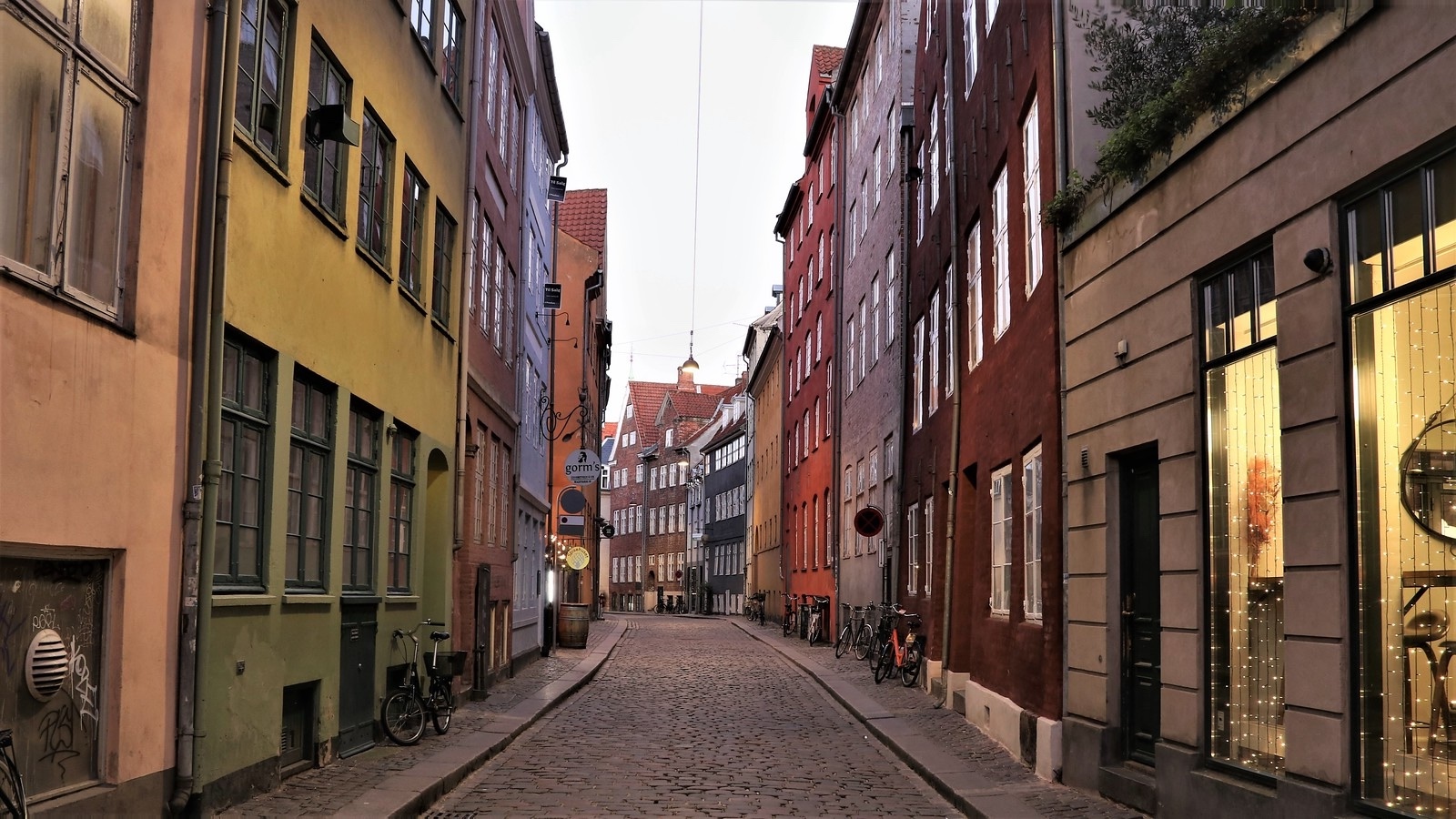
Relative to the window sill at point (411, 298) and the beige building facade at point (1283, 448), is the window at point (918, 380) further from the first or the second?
the beige building facade at point (1283, 448)

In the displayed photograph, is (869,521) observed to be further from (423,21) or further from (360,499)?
(360,499)

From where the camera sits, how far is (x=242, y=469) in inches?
392

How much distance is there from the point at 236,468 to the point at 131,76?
2.88 metres

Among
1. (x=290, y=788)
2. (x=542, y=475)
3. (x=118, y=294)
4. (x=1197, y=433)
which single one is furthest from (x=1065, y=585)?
(x=542, y=475)

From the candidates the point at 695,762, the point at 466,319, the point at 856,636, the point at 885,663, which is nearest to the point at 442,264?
the point at 466,319

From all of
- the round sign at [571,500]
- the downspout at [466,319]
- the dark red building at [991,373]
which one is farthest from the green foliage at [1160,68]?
the round sign at [571,500]

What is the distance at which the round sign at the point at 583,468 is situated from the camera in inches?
1088

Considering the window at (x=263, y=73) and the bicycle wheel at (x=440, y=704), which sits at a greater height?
the window at (x=263, y=73)

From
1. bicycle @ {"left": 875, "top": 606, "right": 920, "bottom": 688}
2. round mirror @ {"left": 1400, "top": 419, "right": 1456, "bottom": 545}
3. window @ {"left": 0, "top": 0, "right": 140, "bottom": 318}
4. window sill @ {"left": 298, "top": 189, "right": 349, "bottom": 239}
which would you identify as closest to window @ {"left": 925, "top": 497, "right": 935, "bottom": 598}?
bicycle @ {"left": 875, "top": 606, "right": 920, "bottom": 688}

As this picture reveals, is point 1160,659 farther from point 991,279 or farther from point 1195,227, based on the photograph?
point 991,279

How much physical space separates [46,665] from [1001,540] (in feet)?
34.2

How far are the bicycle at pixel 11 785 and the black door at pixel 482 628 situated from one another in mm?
11950

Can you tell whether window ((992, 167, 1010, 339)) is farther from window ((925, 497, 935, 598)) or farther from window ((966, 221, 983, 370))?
window ((925, 497, 935, 598))

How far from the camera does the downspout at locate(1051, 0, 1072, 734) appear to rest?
1167cm
